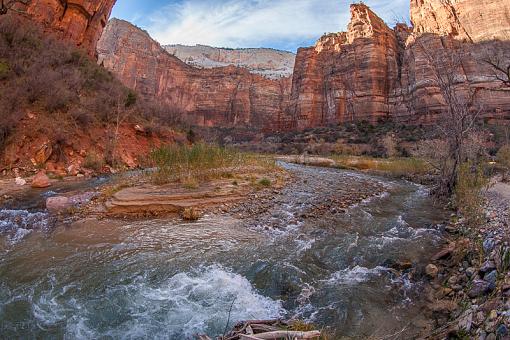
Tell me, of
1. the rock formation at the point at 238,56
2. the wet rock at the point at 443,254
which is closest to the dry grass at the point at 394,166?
the wet rock at the point at 443,254

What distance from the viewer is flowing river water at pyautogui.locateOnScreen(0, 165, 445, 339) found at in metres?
3.94

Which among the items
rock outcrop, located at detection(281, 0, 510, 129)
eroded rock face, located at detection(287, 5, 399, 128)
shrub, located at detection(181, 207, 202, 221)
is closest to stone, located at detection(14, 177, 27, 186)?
shrub, located at detection(181, 207, 202, 221)

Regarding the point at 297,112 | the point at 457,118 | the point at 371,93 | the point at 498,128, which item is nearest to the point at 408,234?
the point at 457,118

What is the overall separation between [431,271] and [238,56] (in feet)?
467

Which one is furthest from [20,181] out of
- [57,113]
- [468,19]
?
[468,19]

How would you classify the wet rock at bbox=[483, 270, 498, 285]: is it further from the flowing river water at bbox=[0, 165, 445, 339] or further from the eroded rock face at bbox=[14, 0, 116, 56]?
the eroded rock face at bbox=[14, 0, 116, 56]

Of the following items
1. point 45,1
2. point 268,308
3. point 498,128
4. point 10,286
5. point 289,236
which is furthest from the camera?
point 498,128

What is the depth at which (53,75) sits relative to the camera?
1759 cm

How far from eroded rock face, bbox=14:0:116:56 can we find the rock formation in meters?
101

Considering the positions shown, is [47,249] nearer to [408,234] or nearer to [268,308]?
[268,308]

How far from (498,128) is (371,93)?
2465 cm

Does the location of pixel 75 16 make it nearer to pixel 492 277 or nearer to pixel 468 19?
pixel 492 277

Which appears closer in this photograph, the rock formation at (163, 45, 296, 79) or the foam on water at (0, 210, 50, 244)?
the foam on water at (0, 210, 50, 244)

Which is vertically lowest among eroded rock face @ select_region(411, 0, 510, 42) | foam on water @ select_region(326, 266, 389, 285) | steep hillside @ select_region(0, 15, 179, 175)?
foam on water @ select_region(326, 266, 389, 285)
